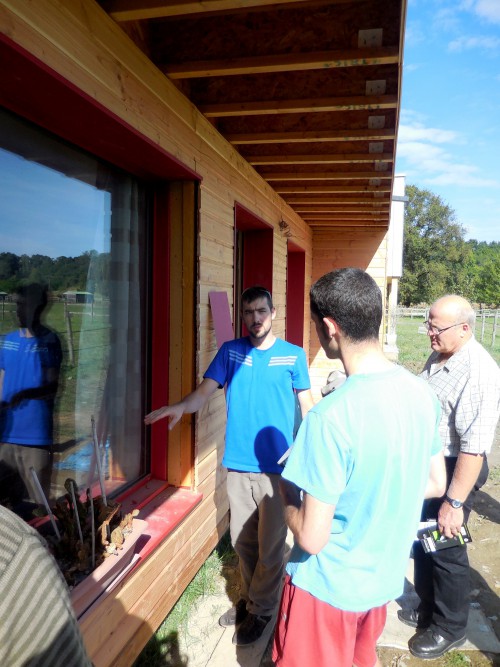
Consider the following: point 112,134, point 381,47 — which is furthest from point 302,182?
point 112,134

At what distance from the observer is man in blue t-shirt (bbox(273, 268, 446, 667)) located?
1325 millimetres

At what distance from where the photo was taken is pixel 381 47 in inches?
88.9

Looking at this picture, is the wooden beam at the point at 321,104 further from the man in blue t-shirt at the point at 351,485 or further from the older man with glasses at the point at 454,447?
the man in blue t-shirt at the point at 351,485

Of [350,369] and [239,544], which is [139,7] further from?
[239,544]

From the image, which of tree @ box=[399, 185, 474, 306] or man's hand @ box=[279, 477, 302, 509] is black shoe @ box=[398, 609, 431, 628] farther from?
tree @ box=[399, 185, 474, 306]

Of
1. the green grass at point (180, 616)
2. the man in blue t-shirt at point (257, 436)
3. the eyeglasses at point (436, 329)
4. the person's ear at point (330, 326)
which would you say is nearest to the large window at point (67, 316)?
the man in blue t-shirt at point (257, 436)

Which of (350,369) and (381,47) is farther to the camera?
(381,47)

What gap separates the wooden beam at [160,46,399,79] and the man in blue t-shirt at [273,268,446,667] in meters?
1.43

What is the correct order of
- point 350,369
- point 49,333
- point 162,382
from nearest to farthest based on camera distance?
1. point 350,369
2. point 49,333
3. point 162,382

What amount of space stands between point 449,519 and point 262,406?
3.72ft

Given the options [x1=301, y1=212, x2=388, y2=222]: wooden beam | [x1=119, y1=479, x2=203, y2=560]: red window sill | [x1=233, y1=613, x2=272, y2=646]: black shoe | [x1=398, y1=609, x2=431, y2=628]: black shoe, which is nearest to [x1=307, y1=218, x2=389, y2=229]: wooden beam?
[x1=301, y1=212, x2=388, y2=222]: wooden beam

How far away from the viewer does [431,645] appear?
2621mm

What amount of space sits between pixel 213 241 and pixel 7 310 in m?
1.71

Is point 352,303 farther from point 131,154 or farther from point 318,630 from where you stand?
point 131,154
